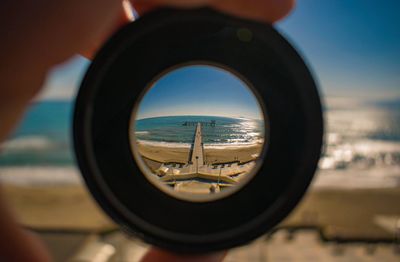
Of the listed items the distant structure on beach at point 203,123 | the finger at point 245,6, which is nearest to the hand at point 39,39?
the finger at point 245,6

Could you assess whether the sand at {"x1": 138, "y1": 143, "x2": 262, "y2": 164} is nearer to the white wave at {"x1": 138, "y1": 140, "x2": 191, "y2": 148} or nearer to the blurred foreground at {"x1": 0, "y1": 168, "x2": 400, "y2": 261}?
the white wave at {"x1": 138, "y1": 140, "x2": 191, "y2": 148}

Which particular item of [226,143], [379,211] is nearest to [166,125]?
[226,143]

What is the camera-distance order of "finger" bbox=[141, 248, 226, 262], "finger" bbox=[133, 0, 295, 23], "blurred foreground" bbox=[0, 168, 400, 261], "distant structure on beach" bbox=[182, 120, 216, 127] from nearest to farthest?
"finger" bbox=[133, 0, 295, 23] < "finger" bbox=[141, 248, 226, 262] < "distant structure on beach" bbox=[182, 120, 216, 127] < "blurred foreground" bbox=[0, 168, 400, 261]

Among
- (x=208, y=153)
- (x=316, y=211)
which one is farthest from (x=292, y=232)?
(x=208, y=153)

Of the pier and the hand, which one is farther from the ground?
the hand

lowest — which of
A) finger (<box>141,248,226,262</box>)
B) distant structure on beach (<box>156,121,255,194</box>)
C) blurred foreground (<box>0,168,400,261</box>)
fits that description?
blurred foreground (<box>0,168,400,261</box>)

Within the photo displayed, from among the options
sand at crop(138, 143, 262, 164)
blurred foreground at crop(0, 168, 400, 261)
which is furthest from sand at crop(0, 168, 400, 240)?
sand at crop(138, 143, 262, 164)

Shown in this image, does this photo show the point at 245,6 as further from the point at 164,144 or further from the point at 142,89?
the point at 164,144
